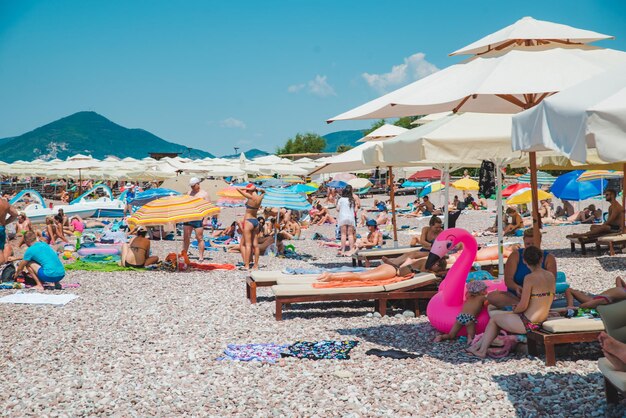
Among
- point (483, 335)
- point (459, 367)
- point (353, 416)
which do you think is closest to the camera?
point (353, 416)

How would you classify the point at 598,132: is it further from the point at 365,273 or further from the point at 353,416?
the point at 365,273

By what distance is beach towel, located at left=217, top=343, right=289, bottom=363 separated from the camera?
19.4ft

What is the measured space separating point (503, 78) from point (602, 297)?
6.93 ft

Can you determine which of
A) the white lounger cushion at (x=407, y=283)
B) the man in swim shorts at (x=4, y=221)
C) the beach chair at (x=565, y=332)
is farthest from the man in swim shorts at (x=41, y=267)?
the beach chair at (x=565, y=332)

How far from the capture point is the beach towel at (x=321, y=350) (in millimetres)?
5918

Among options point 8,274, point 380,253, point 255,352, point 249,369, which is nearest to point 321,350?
point 255,352

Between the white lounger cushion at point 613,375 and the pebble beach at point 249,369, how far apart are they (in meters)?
0.33

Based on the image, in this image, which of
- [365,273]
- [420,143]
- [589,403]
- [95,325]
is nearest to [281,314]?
[365,273]

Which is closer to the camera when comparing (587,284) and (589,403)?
(589,403)

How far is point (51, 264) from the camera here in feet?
31.9

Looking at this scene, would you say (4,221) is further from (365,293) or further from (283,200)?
(365,293)

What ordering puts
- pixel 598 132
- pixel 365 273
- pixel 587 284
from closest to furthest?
pixel 598 132
pixel 365 273
pixel 587 284

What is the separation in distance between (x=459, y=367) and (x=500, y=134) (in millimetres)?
2535

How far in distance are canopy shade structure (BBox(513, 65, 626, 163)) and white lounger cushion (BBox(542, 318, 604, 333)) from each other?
178 centimetres
